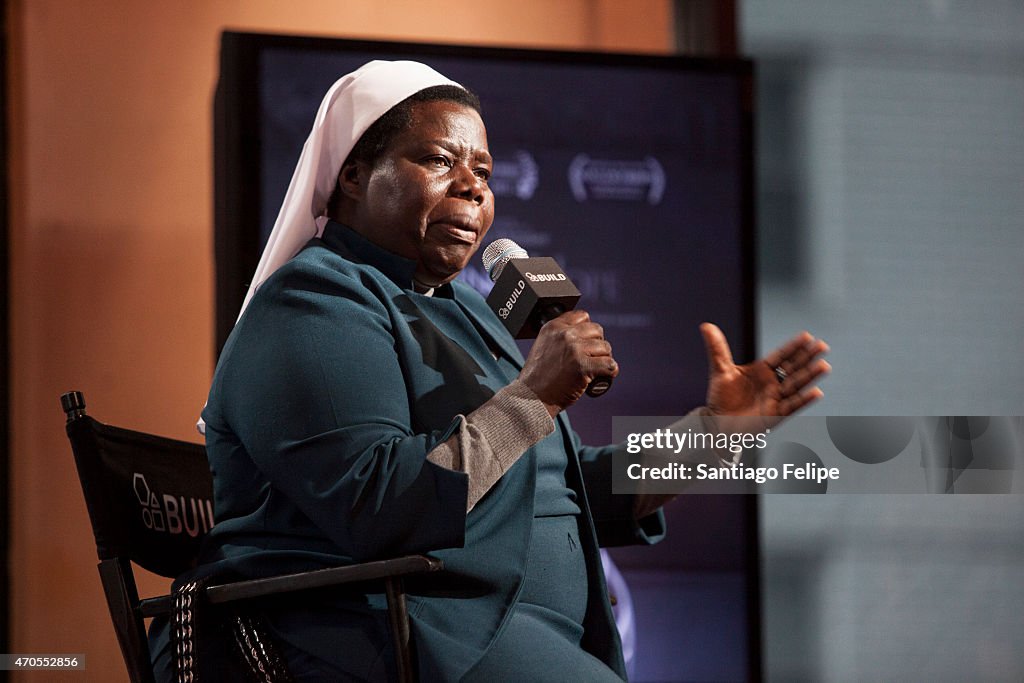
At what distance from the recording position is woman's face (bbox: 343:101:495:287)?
7.09 ft

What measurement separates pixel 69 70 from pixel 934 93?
3126 mm

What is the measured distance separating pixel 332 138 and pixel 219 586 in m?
0.82

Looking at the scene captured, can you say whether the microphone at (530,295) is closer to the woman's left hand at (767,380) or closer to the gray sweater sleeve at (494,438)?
the gray sweater sleeve at (494,438)

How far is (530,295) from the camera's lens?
194 cm

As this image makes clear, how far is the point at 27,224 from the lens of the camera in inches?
154

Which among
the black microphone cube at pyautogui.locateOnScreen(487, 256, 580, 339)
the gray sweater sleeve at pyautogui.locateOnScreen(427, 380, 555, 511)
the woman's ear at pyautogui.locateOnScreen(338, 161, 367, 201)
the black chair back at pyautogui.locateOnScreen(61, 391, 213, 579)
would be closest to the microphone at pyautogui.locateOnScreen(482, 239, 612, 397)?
the black microphone cube at pyautogui.locateOnScreen(487, 256, 580, 339)

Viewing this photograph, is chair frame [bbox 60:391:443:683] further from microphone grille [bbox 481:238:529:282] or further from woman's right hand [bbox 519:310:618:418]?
microphone grille [bbox 481:238:529:282]

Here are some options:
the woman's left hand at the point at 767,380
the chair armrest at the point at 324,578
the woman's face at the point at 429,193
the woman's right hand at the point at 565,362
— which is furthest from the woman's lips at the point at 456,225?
the chair armrest at the point at 324,578

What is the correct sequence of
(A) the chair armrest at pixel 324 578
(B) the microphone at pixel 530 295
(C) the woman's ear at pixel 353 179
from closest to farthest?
(A) the chair armrest at pixel 324 578, (B) the microphone at pixel 530 295, (C) the woman's ear at pixel 353 179


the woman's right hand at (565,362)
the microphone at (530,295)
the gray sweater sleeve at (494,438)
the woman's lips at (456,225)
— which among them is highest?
the woman's lips at (456,225)

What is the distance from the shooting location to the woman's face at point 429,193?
85.1 inches

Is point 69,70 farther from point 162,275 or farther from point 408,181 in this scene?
point 408,181

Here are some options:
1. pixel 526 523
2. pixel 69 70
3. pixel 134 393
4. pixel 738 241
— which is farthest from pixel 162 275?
pixel 526 523

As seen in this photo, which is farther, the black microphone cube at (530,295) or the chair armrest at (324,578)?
the black microphone cube at (530,295)
